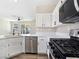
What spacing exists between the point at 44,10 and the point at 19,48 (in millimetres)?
2213

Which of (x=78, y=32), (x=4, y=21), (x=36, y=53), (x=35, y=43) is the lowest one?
(x=36, y=53)

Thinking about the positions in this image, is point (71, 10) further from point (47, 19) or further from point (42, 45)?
point (47, 19)

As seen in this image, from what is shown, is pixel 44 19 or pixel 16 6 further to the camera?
pixel 44 19

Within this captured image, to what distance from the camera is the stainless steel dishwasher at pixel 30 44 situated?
5.91 metres

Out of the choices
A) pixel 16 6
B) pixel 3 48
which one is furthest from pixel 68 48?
pixel 16 6

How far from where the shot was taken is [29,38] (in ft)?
19.6

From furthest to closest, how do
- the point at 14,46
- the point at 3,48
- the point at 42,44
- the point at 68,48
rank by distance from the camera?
the point at 42,44, the point at 14,46, the point at 3,48, the point at 68,48

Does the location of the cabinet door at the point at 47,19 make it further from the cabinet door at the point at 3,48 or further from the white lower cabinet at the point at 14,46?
the cabinet door at the point at 3,48

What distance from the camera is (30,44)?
19.6 ft

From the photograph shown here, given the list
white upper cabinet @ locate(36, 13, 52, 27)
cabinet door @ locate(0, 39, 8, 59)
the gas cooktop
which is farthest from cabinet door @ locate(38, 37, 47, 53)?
the gas cooktop

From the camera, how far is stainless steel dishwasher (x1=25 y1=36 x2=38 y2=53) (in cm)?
591

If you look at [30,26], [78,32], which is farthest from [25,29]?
[78,32]

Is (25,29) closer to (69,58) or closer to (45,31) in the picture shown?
(45,31)

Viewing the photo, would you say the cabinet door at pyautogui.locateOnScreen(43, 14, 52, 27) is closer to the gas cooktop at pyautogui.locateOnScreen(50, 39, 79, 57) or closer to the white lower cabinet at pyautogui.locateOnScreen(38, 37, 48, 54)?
the white lower cabinet at pyautogui.locateOnScreen(38, 37, 48, 54)
